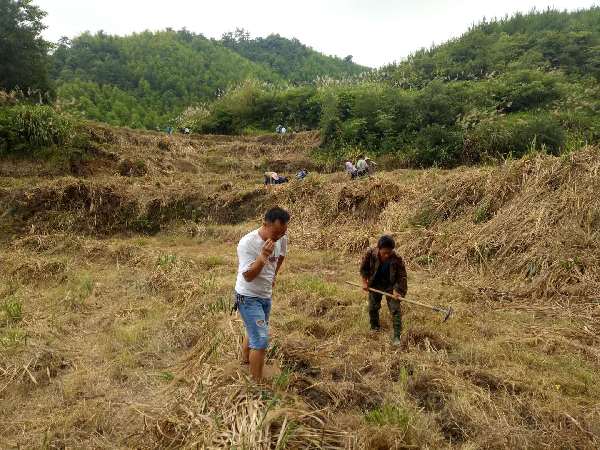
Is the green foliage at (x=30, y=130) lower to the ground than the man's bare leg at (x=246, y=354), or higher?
higher

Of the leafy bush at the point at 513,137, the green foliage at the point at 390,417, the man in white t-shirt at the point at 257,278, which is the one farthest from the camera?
Answer: the leafy bush at the point at 513,137

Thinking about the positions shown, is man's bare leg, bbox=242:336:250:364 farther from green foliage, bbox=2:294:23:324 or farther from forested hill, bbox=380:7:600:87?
forested hill, bbox=380:7:600:87

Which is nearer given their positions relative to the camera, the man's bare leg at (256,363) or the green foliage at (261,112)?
the man's bare leg at (256,363)

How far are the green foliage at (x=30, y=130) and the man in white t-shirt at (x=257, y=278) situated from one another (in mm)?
13365

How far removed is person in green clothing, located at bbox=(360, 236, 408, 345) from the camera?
4.33 metres

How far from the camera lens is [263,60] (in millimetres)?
69125

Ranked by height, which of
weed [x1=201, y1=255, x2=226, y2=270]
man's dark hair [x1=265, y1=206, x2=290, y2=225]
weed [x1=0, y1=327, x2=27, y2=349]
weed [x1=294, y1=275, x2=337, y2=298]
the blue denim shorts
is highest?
man's dark hair [x1=265, y1=206, x2=290, y2=225]

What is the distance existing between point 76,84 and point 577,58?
3639cm

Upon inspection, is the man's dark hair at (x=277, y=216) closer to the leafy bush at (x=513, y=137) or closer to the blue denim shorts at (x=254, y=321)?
the blue denim shorts at (x=254, y=321)

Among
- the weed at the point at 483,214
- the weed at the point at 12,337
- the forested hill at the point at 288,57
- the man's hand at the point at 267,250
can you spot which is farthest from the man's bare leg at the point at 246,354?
the forested hill at the point at 288,57

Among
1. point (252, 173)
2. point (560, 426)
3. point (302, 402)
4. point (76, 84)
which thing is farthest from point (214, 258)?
point (76, 84)

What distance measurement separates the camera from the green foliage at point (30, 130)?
43.6 feet

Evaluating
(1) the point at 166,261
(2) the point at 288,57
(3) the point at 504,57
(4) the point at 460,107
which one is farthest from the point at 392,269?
(2) the point at 288,57

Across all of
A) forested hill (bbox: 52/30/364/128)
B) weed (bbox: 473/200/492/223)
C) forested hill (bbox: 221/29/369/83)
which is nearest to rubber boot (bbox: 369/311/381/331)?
weed (bbox: 473/200/492/223)
